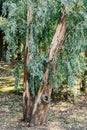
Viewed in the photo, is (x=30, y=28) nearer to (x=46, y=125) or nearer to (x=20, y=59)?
(x=20, y=59)

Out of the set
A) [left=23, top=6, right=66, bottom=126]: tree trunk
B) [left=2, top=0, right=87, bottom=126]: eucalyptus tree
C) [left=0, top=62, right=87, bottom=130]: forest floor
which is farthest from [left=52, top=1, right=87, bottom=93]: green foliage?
[left=0, top=62, right=87, bottom=130]: forest floor

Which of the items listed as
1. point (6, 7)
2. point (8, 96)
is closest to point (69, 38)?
point (6, 7)

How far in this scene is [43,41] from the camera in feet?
24.3

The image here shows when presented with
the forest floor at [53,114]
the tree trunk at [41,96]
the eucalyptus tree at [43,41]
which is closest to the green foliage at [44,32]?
the eucalyptus tree at [43,41]

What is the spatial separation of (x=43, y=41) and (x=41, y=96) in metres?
1.19

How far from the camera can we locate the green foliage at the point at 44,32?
6824 millimetres

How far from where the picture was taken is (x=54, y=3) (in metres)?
6.78

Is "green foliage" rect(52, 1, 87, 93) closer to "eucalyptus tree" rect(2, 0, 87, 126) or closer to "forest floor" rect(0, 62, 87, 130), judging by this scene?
"eucalyptus tree" rect(2, 0, 87, 126)

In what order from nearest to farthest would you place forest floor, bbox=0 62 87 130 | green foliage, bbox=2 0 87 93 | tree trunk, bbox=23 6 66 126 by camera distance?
green foliage, bbox=2 0 87 93 → tree trunk, bbox=23 6 66 126 → forest floor, bbox=0 62 87 130

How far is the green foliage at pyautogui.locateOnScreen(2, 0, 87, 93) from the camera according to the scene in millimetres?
6824

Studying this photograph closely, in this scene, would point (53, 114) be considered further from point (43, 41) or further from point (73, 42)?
point (73, 42)

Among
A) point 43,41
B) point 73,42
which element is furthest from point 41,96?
point 73,42

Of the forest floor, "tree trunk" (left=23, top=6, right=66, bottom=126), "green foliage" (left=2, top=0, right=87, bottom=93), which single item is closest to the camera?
"green foliage" (left=2, top=0, right=87, bottom=93)

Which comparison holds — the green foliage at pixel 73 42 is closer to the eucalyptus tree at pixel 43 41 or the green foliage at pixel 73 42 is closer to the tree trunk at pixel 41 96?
the eucalyptus tree at pixel 43 41
